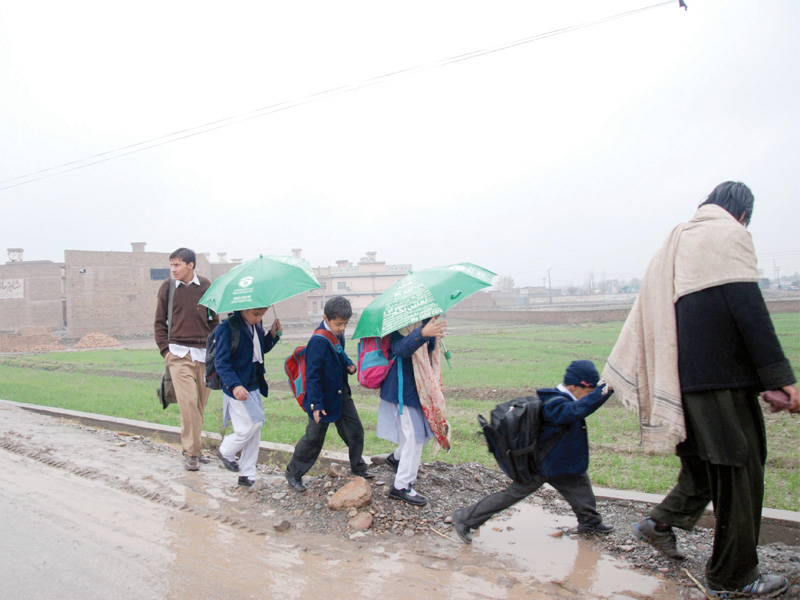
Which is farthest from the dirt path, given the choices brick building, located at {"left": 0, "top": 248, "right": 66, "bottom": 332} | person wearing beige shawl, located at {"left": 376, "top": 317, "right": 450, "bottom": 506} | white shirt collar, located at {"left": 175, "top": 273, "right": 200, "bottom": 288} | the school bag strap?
brick building, located at {"left": 0, "top": 248, "right": 66, "bottom": 332}

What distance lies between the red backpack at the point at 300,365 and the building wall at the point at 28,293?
168ft

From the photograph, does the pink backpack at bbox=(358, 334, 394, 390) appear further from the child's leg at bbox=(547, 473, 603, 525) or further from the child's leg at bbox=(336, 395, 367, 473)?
the child's leg at bbox=(547, 473, 603, 525)

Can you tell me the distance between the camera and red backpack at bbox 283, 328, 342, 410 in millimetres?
4641

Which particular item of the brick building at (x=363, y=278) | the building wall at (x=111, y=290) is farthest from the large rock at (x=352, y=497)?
the brick building at (x=363, y=278)

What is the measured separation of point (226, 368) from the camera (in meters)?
4.78

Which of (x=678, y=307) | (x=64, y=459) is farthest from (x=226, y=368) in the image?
(x=678, y=307)

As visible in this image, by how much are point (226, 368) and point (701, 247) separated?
354cm

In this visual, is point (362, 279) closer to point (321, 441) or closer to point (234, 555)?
point (321, 441)

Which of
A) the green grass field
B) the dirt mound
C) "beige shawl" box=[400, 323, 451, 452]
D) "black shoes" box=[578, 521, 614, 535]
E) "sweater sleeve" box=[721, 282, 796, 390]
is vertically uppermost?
"sweater sleeve" box=[721, 282, 796, 390]

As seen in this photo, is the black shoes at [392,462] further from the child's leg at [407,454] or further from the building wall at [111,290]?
the building wall at [111,290]

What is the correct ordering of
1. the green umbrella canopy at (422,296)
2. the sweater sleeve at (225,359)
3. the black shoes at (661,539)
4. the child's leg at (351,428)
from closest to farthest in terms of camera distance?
the black shoes at (661,539)
the green umbrella canopy at (422,296)
the sweater sleeve at (225,359)
the child's leg at (351,428)

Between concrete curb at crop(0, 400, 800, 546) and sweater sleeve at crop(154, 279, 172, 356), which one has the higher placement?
sweater sleeve at crop(154, 279, 172, 356)

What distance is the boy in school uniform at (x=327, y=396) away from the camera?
4.48m

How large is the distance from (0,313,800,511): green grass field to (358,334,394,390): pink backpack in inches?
61.8
